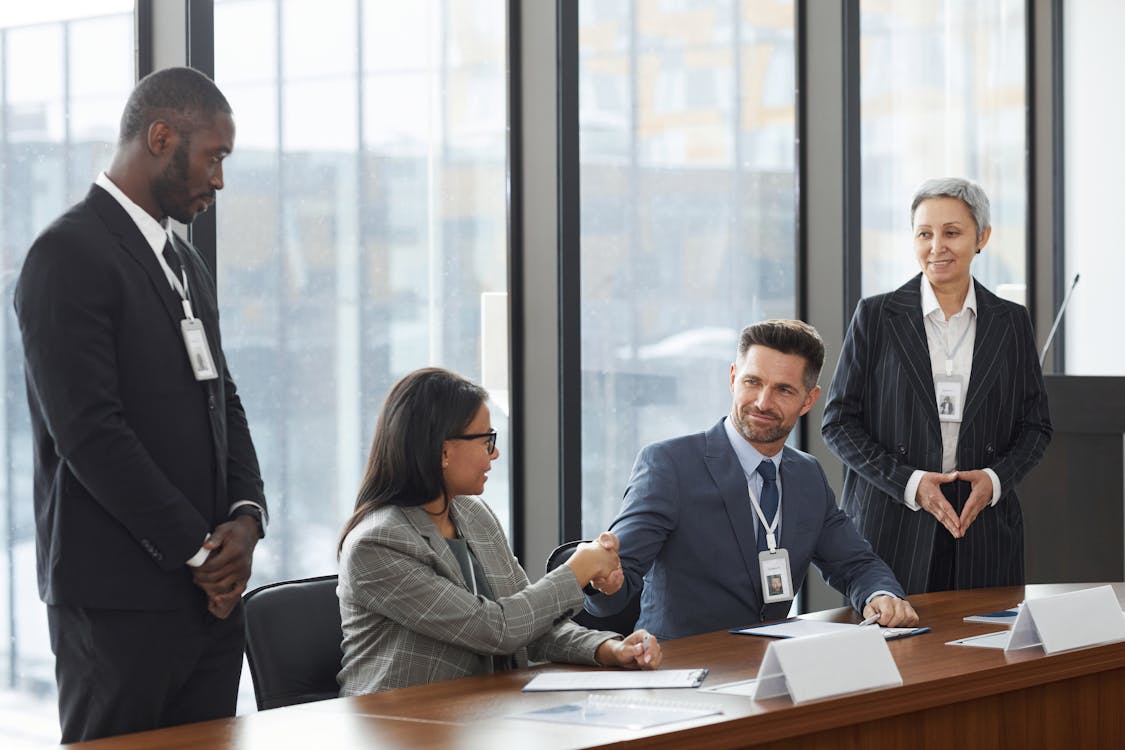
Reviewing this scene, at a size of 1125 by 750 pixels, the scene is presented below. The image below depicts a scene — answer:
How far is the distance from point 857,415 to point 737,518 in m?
0.80

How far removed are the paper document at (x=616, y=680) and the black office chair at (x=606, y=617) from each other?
61 cm

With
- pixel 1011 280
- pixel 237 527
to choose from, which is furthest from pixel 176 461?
pixel 1011 280

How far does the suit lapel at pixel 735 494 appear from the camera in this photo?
293cm

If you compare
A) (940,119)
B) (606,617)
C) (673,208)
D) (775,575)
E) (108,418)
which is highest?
(940,119)

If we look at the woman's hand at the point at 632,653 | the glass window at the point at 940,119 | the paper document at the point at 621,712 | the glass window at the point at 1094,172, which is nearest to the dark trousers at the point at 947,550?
the woman's hand at the point at 632,653

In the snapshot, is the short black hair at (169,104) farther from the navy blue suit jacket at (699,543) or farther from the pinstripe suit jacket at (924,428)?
the pinstripe suit jacket at (924,428)

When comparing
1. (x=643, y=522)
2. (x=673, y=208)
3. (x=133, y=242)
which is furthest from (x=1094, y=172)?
(x=133, y=242)

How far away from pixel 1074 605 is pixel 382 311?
2250 mm

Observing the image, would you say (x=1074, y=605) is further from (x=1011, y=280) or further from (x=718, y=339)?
(x=1011, y=280)

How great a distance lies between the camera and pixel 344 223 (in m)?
3.99

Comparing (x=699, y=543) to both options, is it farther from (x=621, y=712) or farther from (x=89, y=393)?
(x=89, y=393)

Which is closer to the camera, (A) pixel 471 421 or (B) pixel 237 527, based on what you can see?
(B) pixel 237 527

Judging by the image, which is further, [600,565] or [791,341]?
[791,341]

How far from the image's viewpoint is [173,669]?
2.33 meters
